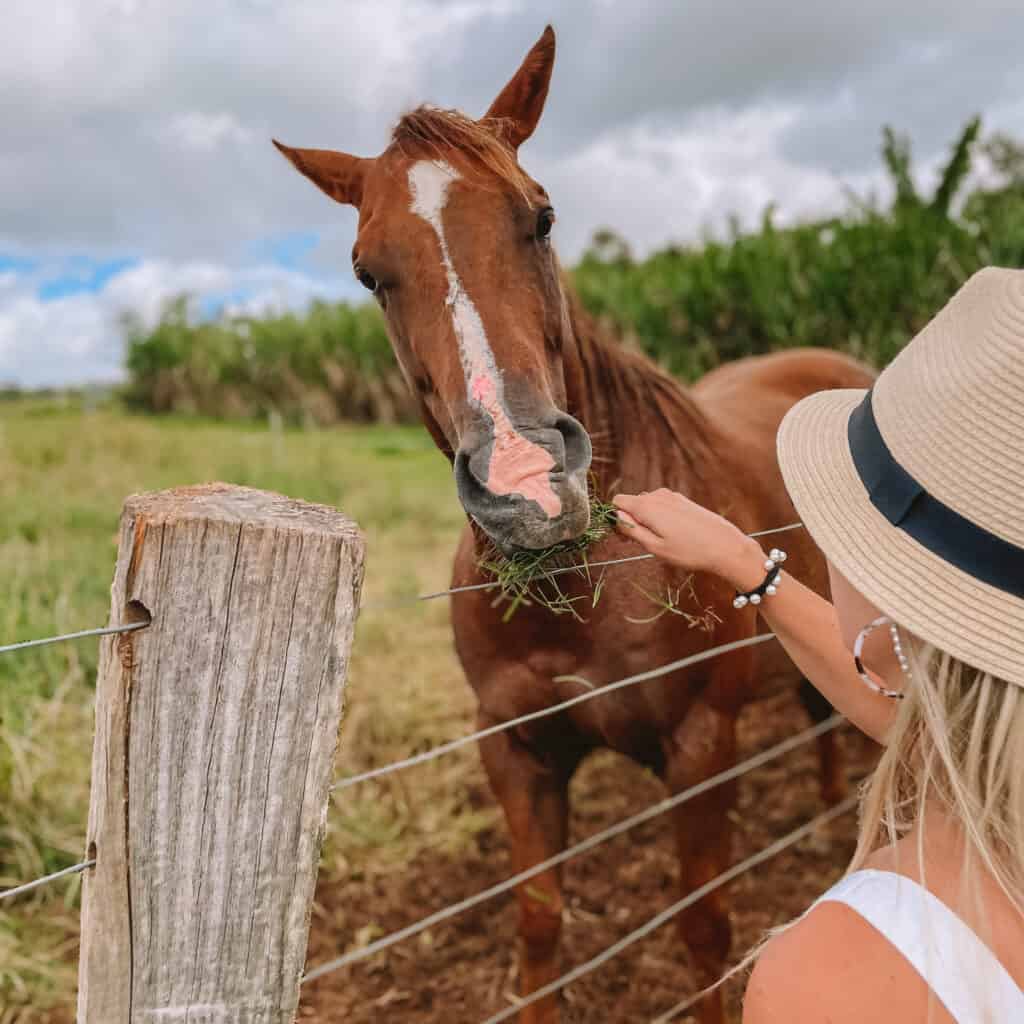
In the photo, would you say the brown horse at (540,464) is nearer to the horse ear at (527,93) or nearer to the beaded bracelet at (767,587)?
the horse ear at (527,93)

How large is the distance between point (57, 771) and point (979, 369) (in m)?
3.49

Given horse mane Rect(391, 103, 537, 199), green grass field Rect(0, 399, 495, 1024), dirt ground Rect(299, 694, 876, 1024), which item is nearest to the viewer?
horse mane Rect(391, 103, 537, 199)

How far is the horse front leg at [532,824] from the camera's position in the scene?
2354mm

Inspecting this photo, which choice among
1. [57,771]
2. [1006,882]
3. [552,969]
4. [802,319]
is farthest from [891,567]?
[802,319]

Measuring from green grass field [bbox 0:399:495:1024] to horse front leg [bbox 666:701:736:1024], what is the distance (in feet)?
4.16

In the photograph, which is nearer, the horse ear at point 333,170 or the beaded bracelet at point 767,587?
the beaded bracelet at point 767,587

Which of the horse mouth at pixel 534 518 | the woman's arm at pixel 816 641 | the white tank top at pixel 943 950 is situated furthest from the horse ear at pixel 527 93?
the white tank top at pixel 943 950

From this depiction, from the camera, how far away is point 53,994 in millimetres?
2627

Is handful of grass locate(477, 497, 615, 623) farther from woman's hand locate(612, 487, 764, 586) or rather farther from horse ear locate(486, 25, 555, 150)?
horse ear locate(486, 25, 555, 150)

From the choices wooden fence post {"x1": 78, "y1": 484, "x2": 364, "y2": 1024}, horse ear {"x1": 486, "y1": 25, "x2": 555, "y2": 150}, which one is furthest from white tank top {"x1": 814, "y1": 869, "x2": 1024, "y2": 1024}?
horse ear {"x1": 486, "y1": 25, "x2": 555, "y2": 150}

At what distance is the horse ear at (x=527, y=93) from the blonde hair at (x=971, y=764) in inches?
64.9

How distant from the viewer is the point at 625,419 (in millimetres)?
2279

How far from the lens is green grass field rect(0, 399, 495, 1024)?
3074mm

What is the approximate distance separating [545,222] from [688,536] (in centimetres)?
88
